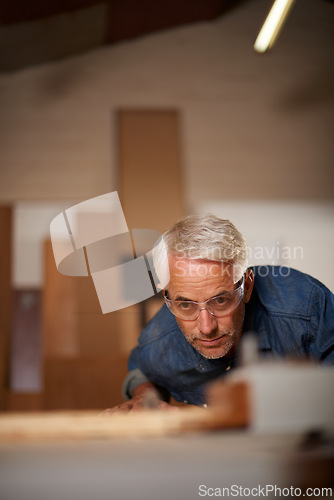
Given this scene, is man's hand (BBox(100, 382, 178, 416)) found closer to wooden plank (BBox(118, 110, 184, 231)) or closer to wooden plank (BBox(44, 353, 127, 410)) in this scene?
wooden plank (BBox(44, 353, 127, 410))

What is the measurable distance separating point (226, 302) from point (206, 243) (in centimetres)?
14

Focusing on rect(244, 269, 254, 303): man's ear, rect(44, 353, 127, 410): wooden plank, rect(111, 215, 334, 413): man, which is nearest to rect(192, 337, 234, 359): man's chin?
rect(111, 215, 334, 413): man

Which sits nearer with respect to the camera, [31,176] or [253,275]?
[253,275]

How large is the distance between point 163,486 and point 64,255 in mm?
1768

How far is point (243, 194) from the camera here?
2684 mm

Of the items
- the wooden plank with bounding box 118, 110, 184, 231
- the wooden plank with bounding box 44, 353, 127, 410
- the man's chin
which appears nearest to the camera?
the man's chin

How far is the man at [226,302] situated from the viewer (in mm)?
992

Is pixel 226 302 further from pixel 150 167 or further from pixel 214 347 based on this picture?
pixel 150 167

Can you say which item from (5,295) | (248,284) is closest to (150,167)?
(5,295)

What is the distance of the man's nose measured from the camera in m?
0.99

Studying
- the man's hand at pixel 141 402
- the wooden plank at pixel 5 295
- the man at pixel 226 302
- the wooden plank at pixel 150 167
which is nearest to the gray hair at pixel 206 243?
the man at pixel 226 302

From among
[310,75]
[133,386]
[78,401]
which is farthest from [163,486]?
[310,75]

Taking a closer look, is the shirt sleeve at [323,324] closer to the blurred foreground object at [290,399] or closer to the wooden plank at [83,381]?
the blurred foreground object at [290,399]

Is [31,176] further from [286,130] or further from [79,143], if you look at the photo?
[286,130]
